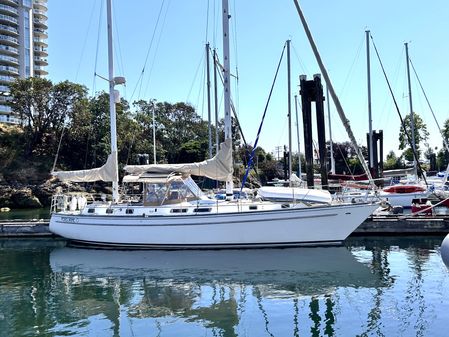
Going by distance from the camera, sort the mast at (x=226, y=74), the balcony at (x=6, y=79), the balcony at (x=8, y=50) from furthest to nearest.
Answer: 1. the balcony at (x=8, y=50)
2. the balcony at (x=6, y=79)
3. the mast at (x=226, y=74)

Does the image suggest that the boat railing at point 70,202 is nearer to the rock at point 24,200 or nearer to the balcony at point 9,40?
the rock at point 24,200

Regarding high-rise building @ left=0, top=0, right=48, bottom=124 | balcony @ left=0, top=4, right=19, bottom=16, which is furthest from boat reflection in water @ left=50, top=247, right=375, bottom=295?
balcony @ left=0, top=4, right=19, bottom=16

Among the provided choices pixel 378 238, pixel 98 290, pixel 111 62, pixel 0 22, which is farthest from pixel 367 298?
pixel 0 22

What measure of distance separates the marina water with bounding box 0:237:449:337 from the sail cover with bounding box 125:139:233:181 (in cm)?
389


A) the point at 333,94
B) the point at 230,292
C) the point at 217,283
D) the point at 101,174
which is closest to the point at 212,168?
the point at 101,174

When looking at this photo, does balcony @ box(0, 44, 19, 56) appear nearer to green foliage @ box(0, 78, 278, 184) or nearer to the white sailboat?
green foliage @ box(0, 78, 278, 184)

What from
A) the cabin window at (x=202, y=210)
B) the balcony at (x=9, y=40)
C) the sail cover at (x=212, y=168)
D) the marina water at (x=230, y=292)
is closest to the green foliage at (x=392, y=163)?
the marina water at (x=230, y=292)

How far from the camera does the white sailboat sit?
1888 cm

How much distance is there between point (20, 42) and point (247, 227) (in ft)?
312

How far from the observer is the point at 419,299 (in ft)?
40.2

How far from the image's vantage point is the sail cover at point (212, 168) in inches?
821

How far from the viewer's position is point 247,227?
749 inches

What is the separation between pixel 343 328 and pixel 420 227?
547 inches

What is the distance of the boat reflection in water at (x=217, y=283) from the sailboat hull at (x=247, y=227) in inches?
18.0
